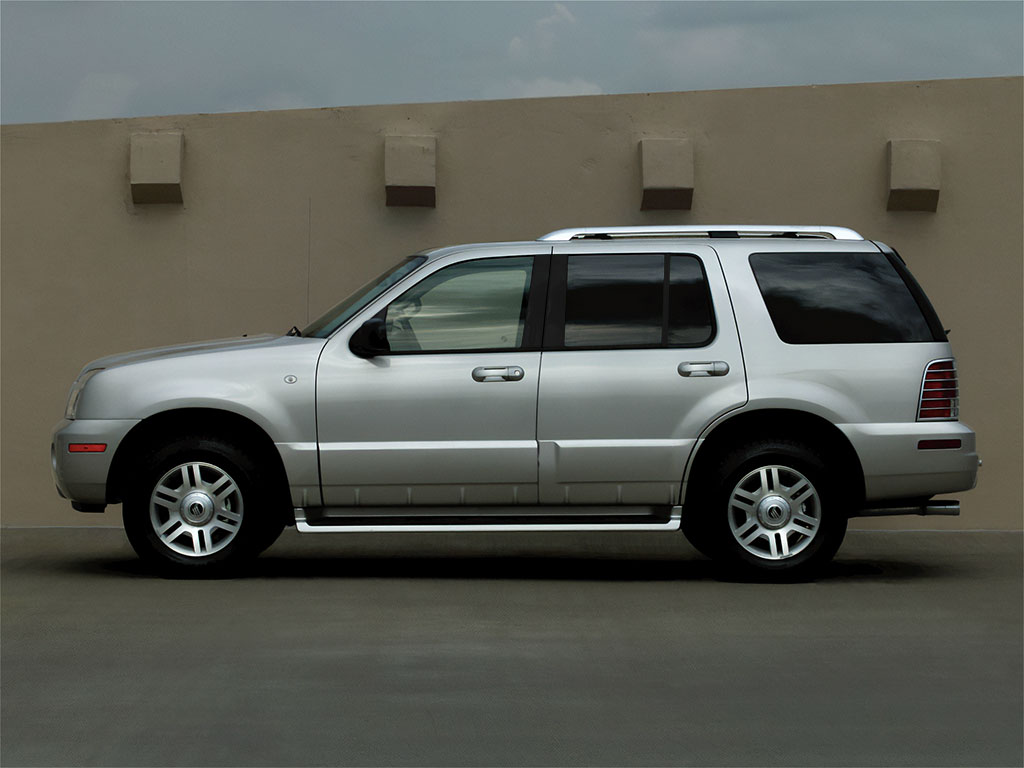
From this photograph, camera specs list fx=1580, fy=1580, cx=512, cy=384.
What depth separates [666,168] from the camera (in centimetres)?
1278

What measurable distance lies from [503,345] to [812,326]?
6.06 feet

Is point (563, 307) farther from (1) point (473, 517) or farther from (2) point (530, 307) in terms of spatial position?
(1) point (473, 517)

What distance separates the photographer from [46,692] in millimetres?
6277

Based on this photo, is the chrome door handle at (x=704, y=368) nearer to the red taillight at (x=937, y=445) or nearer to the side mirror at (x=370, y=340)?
the red taillight at (x=937, y=445)

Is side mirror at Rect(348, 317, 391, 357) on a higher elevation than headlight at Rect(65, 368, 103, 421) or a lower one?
higher

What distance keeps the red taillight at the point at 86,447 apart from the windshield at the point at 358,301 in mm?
1389

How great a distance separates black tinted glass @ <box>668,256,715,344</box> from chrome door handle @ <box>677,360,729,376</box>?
14 cm

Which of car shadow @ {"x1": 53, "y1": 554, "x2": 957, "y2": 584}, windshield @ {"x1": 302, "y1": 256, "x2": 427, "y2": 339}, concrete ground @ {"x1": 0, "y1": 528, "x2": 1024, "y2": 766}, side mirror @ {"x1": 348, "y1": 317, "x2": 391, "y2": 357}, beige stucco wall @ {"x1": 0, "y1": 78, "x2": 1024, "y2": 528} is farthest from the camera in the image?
beige stucco wall @ {"x1": 0, "y1": 78, "x2": 1024, "y2": 528}

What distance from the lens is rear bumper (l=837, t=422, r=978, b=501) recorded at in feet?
30.5

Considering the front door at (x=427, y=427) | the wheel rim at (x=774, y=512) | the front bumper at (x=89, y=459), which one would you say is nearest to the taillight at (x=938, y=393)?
the wheel rim at (x=774, y=512)

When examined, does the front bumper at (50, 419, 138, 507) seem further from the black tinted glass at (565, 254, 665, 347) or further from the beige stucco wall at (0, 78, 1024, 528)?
the beige stucco wall at (0, 78, 1024, 528)

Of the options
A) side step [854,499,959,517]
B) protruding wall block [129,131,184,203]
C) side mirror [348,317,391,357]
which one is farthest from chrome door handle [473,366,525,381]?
protruding wall block [129,131,184,203]

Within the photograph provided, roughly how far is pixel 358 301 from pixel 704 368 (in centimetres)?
213

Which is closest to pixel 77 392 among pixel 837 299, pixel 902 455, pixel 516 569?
pixel 516 569
